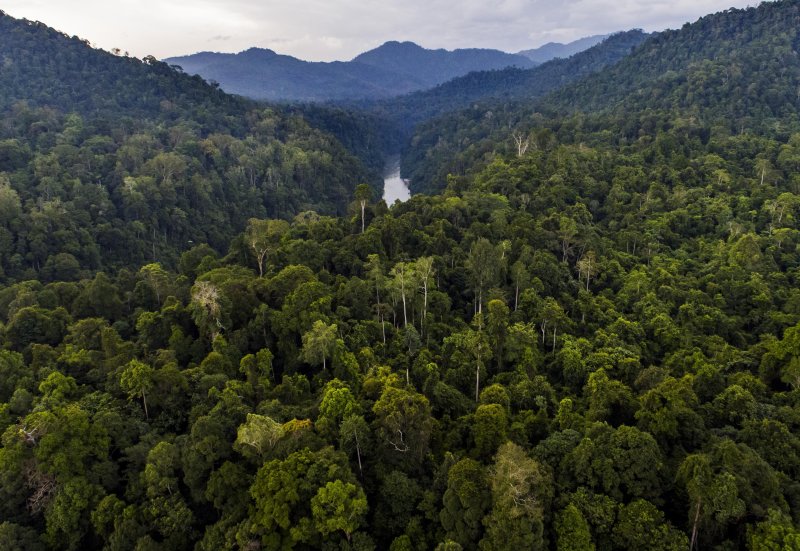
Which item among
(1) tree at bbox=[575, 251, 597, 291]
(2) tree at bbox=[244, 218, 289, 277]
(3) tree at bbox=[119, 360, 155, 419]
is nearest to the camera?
(3) tree at bbox=[119, 360, 155, 419]

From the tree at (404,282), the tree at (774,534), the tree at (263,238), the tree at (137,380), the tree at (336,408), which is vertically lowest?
the tree at (774,534)

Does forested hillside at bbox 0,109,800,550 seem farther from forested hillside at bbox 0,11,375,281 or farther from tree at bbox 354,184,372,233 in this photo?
forested hillside at bbox 0,11,375,281

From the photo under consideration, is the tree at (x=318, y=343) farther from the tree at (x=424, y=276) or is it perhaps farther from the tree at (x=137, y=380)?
the tree at (x=424, y=276)

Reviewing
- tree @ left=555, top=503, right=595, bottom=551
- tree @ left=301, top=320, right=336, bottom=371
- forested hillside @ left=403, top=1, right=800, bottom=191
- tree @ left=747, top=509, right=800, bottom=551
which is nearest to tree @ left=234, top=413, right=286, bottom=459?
tree @ left=301, top=320, right=336, bottom=371

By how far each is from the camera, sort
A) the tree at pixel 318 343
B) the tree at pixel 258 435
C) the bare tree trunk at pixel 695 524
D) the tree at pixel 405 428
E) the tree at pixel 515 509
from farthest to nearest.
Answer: the tree at pixel 318 343 → the tree at pixel 405 428 → the tree at pixel 258 435 → the bare tree trunk at pixel 695 524 → the tree at pixel 515 509

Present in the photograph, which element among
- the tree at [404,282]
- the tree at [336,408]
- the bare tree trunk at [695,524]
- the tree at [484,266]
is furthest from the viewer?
the tree at [484,266]

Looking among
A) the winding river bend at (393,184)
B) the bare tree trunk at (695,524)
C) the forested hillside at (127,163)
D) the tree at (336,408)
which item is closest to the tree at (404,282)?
the tree at (336,408)
